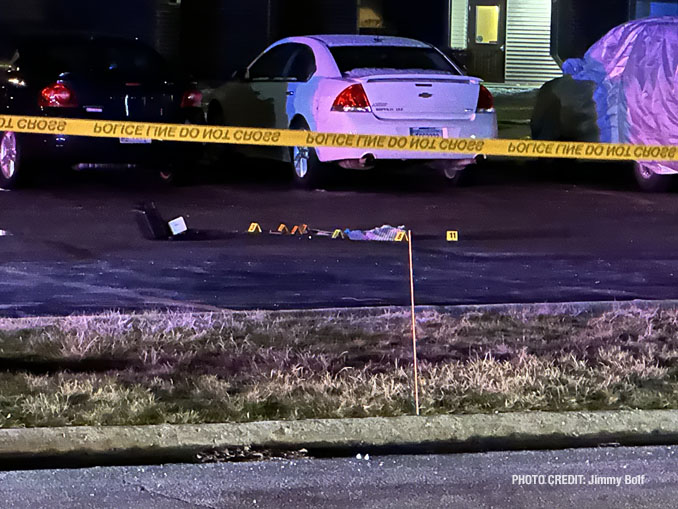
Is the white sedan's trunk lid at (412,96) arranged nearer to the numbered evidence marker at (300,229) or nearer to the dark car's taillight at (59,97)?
the numbered evidence marker at (300,229)

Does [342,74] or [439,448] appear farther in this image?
[342,74]

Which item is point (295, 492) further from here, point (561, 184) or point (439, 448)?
point (561, 184)

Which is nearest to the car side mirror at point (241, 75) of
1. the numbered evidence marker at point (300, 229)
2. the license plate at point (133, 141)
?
the license plate at point (133, 141)

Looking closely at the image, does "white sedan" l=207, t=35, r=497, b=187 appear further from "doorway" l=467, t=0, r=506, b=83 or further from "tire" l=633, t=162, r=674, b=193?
"doorway" l=467, t=0, r=506, b=83

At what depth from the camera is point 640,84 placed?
1252cm

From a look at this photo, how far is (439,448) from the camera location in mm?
5176

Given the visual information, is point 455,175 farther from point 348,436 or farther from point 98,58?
point 348,436

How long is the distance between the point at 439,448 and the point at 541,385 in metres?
0.81

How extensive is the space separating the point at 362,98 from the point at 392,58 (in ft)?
4.00

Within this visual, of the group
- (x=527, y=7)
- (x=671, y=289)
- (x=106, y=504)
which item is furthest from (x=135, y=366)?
(x=527, y=7)

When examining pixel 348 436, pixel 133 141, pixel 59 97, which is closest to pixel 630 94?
pixel 133 141

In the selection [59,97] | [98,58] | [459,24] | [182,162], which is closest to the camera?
[59,97]

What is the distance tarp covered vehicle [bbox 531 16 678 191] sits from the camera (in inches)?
485

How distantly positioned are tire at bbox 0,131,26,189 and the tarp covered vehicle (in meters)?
5.77
